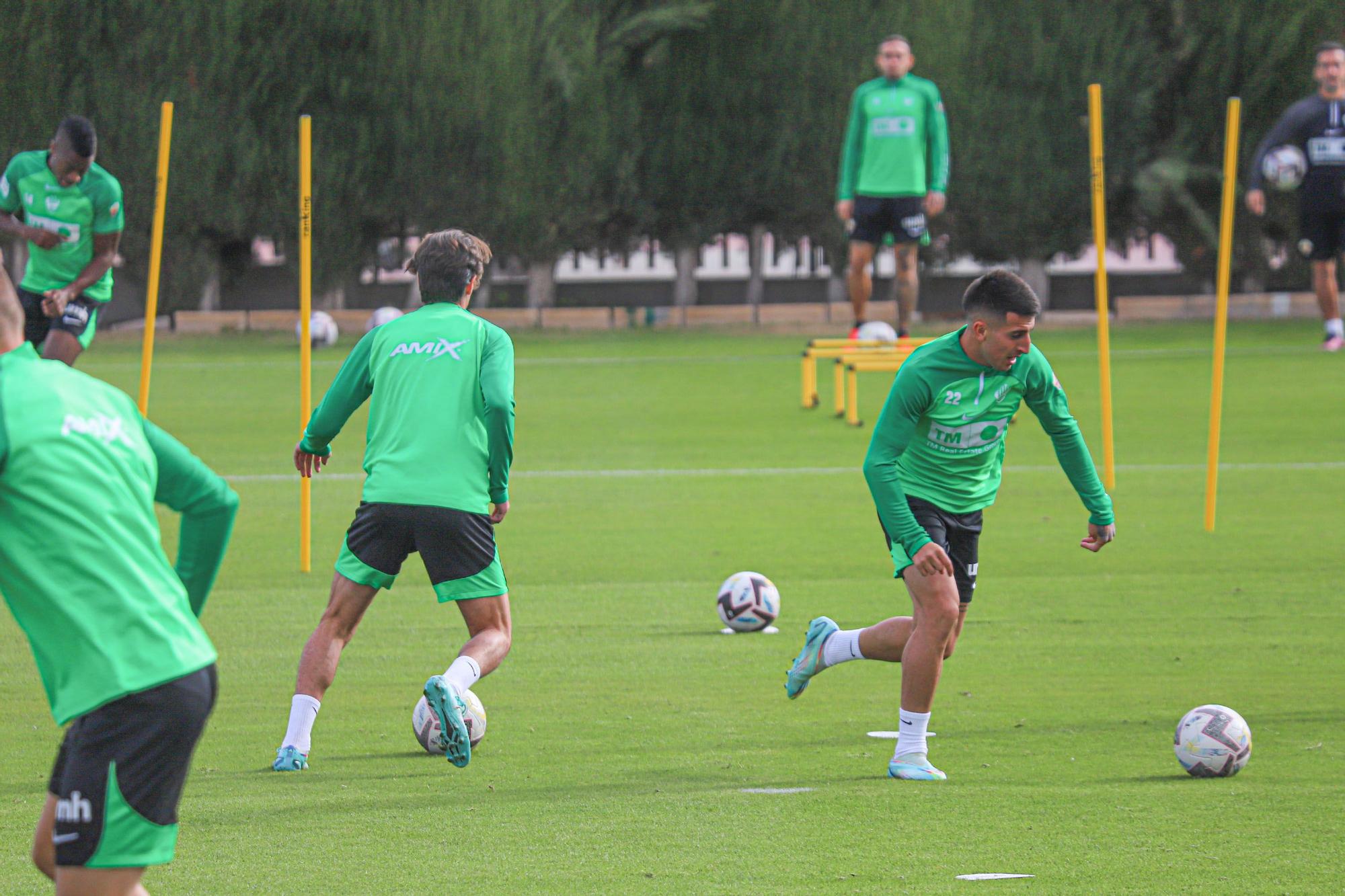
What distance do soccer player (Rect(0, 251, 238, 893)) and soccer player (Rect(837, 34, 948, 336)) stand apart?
12.9m

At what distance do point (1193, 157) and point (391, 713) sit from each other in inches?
1205

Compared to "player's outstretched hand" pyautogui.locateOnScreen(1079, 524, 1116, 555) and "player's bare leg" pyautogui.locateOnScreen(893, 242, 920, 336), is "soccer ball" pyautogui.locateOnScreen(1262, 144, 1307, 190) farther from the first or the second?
"player's outstretched hand" pyautogui.locateOnScreen(1079, 524, 1116, 555)

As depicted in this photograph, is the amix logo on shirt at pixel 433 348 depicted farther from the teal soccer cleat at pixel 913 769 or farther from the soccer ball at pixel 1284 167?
the soccer ball at pixel 1284 167

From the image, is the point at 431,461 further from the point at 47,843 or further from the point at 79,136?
the point at 79,136

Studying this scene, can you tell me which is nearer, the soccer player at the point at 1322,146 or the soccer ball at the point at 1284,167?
the soccer ball at the point at 1284,167

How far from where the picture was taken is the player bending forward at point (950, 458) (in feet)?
20.1

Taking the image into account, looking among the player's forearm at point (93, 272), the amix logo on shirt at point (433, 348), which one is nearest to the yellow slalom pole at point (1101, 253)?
the amix logo on shirt at point (433, 348)

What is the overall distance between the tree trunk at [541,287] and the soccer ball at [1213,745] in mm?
31716

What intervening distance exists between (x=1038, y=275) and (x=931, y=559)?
34.2 metres

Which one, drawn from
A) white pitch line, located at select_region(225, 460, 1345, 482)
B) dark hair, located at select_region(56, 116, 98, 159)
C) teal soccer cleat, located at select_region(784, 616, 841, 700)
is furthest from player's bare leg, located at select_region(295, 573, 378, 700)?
white pitch line, located at select_region(225, 460, 1345, 482)

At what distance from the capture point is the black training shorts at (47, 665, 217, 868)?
3.47 metres

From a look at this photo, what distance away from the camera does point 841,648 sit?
7.01 meters

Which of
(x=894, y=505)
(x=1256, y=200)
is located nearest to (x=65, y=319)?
(x=894, y=505)

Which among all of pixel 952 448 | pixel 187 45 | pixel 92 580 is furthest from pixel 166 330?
pixel 92 580
